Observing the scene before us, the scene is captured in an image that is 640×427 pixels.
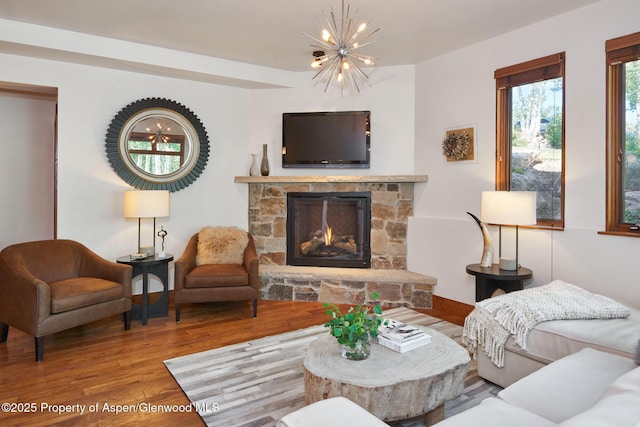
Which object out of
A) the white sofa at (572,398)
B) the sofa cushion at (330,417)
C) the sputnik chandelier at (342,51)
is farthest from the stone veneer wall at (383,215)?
the sofa cushion at (330,417)

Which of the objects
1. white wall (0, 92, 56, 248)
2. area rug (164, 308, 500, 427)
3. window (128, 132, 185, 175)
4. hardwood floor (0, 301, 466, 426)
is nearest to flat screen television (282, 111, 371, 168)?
window (128, 132, 185, 175)

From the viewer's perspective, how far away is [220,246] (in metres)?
4.33

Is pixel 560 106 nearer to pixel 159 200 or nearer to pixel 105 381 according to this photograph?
pixel 159 200

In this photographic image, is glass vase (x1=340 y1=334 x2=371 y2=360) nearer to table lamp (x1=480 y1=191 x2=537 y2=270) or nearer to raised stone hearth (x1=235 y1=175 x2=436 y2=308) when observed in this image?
table lamp (x1=480 y1=191 x2=537 y2=270)

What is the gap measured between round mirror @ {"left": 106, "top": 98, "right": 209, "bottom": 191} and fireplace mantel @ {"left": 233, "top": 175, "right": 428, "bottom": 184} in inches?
23.3

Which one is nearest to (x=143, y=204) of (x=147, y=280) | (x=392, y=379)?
(x=147, y=280)

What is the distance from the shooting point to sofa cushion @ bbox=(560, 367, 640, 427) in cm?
91

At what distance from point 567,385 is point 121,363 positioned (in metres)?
2.74

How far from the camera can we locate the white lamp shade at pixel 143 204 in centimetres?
380

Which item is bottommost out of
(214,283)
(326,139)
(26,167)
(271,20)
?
(214,283)

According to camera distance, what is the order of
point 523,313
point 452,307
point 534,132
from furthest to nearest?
point 452,307 → point 534,132 → point 523,313

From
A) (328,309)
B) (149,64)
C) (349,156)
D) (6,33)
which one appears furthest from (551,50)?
(6,33)

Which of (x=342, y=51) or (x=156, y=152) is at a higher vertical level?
(x=342, y=51)

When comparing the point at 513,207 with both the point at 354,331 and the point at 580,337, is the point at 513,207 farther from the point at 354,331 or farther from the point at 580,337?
the point at 354,331
